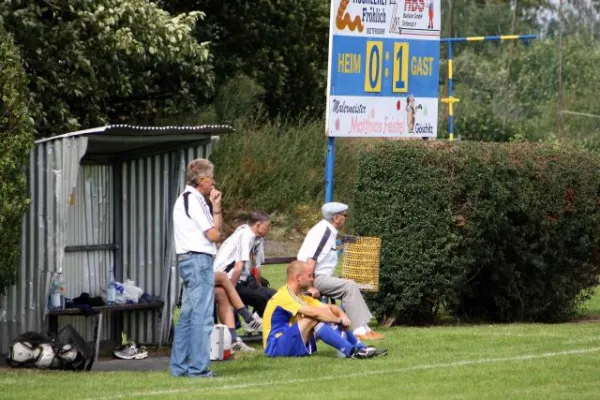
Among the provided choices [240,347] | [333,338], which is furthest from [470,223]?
[333,338]

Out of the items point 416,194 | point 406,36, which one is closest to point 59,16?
point 406,36

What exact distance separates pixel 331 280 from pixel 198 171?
10.9 ft

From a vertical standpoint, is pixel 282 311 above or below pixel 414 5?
below

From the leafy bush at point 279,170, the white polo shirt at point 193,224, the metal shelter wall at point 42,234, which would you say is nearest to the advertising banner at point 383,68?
the metal shelter wall at point 42,234

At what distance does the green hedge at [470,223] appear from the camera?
15328mm

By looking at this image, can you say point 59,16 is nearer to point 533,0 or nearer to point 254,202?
point 254,202

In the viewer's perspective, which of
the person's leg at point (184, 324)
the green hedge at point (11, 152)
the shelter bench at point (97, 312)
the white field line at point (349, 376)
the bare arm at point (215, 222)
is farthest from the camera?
the shelter bench at point (97, 312)

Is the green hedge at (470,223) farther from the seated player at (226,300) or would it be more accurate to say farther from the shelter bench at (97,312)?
the shelter bench at (97,312)

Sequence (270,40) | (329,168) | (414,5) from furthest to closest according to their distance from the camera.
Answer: (270,40) < (414,5) < (329,168)

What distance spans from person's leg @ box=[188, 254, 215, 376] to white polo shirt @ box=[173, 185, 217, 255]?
4.2 inches

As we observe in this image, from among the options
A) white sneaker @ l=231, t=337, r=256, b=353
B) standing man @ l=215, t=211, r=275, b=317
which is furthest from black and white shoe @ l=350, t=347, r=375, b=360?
standing man @ l=215, t=211, r=275, b=317

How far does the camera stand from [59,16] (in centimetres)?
2314

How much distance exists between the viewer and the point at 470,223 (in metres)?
15.4

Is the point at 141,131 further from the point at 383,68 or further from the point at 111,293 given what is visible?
the point at 383,68
